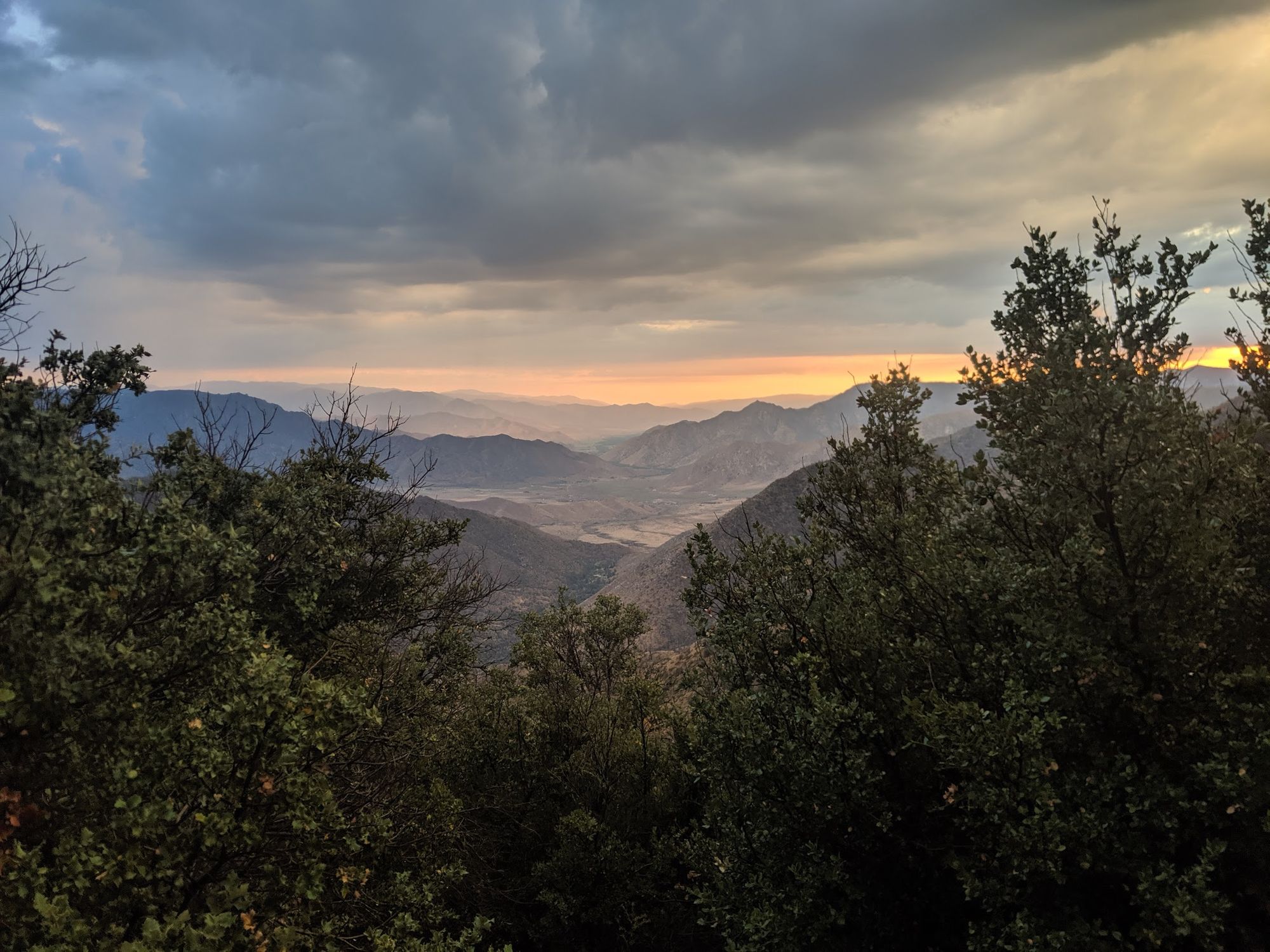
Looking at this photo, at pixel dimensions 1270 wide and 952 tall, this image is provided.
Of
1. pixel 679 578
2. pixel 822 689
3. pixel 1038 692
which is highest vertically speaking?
pixel 1038 692

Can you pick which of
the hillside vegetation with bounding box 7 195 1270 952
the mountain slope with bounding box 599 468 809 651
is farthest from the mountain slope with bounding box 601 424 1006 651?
the hillside vegetation with bounding box 7 195 1270 952

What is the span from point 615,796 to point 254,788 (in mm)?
19290

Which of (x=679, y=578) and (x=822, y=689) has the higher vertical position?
(x=822, y=689)

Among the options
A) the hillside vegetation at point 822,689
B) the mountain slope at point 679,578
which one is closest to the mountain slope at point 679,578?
the mountain slope at point 679,578

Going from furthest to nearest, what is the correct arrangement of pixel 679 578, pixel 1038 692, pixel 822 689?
pixel 679 578 < pixel 822 689 < pixel 1038 692

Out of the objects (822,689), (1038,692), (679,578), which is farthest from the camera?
(679,578)

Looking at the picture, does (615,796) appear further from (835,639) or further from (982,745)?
(982,745)

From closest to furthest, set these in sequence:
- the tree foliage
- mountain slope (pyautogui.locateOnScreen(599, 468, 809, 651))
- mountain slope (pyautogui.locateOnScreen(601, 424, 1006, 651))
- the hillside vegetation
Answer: the hillside vegetation < the tree foliage < mountain slope (pyautogui.locateOnScreen(601, 424, 1006, 651)) < mountain slope (pyautogui.locateOnScreen(599, 468, 809, 651))

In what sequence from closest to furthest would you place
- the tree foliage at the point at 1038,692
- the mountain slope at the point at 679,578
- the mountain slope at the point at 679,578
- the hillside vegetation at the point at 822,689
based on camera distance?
the hillside vegetation at the point at 822,689, the tree foliage at the point at 1038,692, the mountain slope at the point at 679,578, the mountain slope at the point at 679,578

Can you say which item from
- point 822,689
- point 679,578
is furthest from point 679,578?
point 822,689

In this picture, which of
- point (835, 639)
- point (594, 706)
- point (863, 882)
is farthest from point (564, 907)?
point (835, 639)

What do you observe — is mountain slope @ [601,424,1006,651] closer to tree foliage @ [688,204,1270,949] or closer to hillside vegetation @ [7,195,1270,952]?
hillside vegetation @ [7,195,1270,952]

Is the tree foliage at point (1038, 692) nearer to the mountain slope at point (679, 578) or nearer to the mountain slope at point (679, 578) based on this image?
the mountain slope at point (679, 578)

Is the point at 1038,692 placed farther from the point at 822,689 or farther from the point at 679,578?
the point at 679,578
